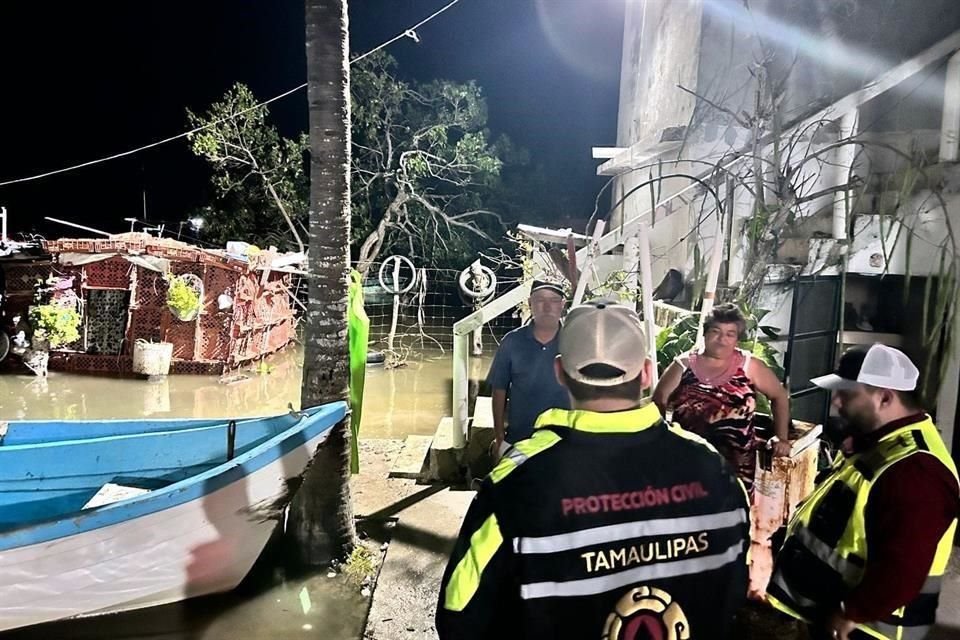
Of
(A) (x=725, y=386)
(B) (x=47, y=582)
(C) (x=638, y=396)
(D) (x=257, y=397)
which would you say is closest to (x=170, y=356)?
(D) (x=257, y=397)

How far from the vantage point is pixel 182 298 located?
12.1 meters

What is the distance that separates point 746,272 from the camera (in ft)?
16.1

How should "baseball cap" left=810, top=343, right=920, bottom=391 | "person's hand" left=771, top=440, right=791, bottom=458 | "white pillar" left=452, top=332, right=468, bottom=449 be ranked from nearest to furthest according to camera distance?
"baseball cap" left=810, top=343, right=920, bottom=391, "person's hand" left=771, top=440, right=791, bottom=458, "white pillar" left=452, top=332, right=468, bottom=449

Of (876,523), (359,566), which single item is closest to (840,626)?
(876,523)

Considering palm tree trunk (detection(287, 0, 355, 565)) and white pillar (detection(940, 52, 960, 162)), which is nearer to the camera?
palm tree trunk (detection(287, 0, 355, 565))

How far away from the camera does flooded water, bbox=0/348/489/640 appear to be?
13.7ft

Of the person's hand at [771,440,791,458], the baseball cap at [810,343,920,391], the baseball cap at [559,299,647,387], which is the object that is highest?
the baseball cap at [559,299,647,387]

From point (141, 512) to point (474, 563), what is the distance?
10.2 ft

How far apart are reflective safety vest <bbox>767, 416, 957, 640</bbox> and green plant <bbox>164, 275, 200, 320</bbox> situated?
11958 mm

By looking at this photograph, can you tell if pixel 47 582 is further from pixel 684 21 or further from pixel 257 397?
pixel 684 21

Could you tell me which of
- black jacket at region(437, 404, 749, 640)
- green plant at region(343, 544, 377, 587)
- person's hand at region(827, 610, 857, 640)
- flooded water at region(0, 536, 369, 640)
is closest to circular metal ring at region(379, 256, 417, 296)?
green plant at region(343, 544, 377, 587)

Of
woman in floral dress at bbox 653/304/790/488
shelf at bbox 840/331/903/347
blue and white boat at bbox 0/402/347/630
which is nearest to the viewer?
woman in floral dress at bbox 653/304/790/488

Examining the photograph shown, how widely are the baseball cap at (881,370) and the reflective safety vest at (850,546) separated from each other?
6.0 inches

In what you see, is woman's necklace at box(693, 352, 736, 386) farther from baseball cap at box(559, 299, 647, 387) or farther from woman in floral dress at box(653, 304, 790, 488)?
baseball cap at box(559, 299, 647, 387)
